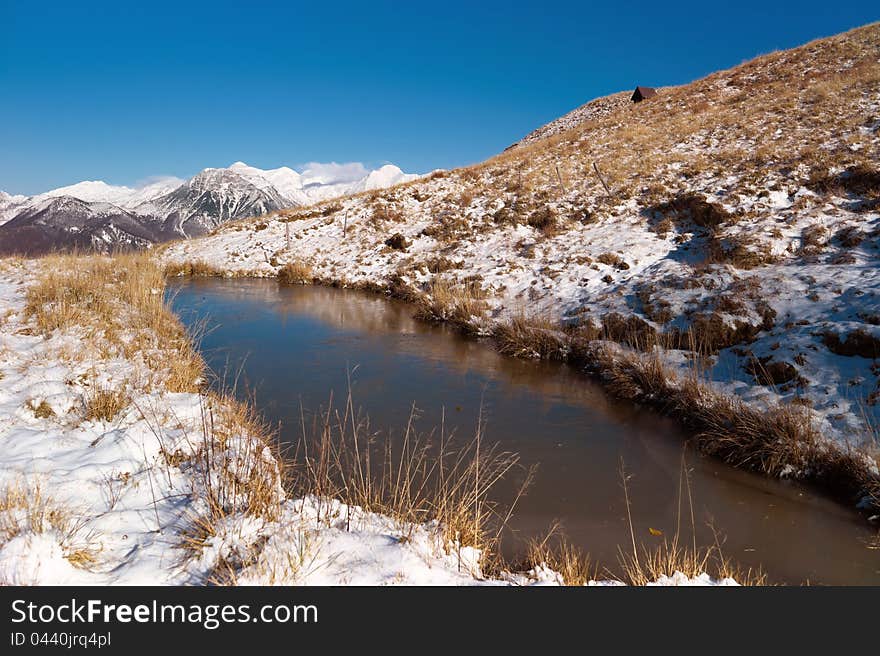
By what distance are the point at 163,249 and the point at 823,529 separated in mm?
32780

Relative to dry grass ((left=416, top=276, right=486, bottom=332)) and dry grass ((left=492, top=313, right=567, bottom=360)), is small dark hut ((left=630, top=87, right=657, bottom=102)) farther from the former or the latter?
dry grass ((left=492, top=313, right=567, bottom=360))

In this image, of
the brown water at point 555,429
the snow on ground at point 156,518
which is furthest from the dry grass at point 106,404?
the brown water at point 555,429

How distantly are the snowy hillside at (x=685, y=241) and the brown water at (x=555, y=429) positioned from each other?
757mm

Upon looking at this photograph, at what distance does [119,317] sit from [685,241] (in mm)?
14093

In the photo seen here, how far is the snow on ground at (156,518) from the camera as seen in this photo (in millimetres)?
2656

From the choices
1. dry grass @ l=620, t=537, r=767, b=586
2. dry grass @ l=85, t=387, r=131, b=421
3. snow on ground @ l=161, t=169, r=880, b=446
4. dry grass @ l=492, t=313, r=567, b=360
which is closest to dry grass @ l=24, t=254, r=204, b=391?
dry grass @ l=85, t=387, r=131, b=421

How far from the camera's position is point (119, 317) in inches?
326

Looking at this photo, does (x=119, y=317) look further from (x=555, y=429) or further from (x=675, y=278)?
(x=675, y=278)

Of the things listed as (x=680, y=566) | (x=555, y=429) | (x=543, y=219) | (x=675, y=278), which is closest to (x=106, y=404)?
(x=555, y=429)

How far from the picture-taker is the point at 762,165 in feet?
53.1

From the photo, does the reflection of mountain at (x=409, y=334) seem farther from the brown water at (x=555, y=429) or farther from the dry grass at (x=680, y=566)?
the dry grass at (x=680, y=566)
